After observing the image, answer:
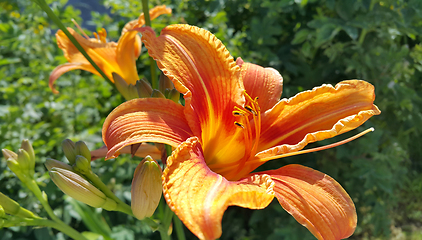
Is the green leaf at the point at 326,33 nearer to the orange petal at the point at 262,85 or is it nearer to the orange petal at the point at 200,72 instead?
the orange petal at the point at 262,85

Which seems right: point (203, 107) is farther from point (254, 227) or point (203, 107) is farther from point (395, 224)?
point (395, 224)

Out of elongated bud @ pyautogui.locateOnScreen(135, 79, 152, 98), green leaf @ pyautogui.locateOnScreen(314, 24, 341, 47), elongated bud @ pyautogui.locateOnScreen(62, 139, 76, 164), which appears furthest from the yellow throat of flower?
green leaf @ pyautogui.locateOnScreen(314, 24, 341, 47)

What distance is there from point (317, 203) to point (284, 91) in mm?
1182

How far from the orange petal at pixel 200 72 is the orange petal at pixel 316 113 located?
124 millimetres

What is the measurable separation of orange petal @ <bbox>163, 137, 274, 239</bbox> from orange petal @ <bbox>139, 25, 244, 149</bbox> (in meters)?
0.14

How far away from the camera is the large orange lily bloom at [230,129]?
70cm

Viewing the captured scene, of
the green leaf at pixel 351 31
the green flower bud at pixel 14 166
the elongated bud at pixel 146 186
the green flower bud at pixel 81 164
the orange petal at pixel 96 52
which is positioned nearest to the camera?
the elongated bud at pixel 146 186

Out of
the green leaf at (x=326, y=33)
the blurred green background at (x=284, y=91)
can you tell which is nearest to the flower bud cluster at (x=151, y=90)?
the blurred green background at (x=284, y=91)

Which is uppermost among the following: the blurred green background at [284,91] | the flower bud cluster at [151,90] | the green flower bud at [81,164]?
the flower bud cluster at [151,90]

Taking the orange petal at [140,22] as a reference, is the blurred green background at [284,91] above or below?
below

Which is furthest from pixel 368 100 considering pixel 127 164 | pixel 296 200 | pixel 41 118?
pixel 41 118

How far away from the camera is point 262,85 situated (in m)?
1.05

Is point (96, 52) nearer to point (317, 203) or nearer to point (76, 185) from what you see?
point (76, 185)

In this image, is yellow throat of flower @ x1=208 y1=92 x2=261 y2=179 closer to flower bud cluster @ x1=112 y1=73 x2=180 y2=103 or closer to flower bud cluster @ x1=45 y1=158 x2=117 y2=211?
flower bud cluster @ x1=112 y1=73 x2=180 y2=103
